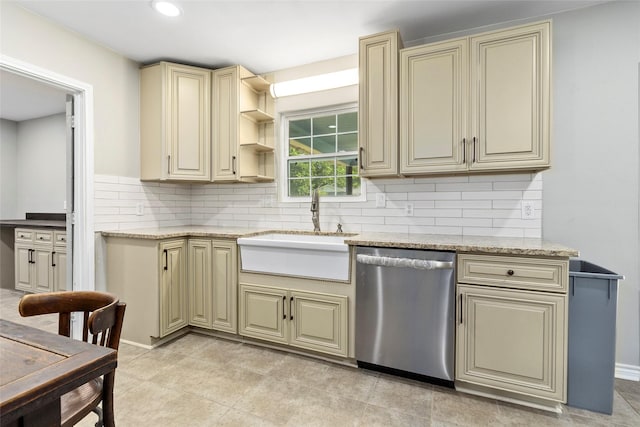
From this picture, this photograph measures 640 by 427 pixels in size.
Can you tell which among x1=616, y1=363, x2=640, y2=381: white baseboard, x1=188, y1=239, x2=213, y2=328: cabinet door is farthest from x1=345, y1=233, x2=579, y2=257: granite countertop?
x1=188, y1=239, x2=213, y2=328: cabinet door

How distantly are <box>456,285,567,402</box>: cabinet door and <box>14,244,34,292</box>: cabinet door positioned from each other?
483 centimetres

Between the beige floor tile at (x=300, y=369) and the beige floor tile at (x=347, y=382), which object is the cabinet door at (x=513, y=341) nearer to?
the beige floor tile at (x=347, y=382)

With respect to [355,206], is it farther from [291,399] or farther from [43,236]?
[43,236]

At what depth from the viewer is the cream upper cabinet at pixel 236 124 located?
9.36ft

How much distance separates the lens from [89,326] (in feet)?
3.01

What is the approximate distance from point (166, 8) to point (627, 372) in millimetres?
3879

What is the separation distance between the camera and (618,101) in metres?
2.03

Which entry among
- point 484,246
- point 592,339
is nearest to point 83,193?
point 484,246

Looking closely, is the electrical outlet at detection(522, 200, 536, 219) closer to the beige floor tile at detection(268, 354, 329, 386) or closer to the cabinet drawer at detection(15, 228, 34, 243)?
the beige floor tile at detection(268, 354, 329, 386)

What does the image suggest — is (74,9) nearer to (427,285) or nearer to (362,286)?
(362,286)

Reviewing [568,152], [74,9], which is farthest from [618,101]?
[74,9]

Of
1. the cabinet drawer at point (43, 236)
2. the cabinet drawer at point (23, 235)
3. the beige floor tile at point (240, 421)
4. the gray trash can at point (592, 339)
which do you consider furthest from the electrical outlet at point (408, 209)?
the cabinet drawer at point (23, 235)

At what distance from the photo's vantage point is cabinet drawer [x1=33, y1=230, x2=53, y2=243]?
368 centimetres

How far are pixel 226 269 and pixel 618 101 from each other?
2990 millimetres
